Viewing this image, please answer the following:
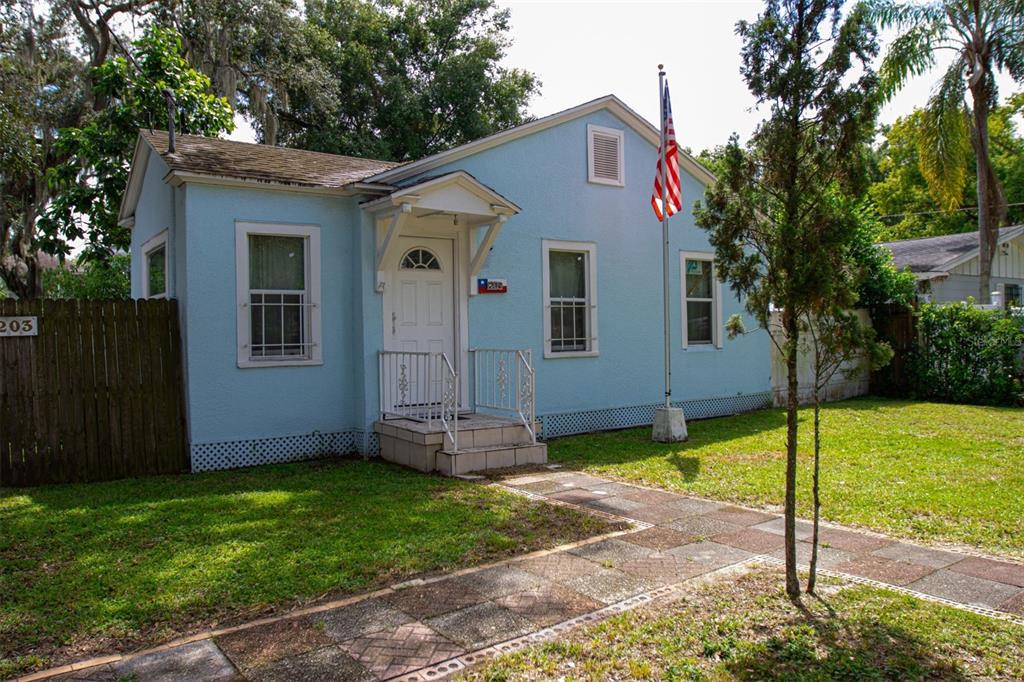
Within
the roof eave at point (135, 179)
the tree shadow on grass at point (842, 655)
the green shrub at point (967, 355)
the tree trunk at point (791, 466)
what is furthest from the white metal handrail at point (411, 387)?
the green shrub at point (967, 355)

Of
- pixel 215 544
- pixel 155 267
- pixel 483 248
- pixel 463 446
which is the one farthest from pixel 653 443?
pixel 155 267

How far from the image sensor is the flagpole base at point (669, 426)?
9.77m

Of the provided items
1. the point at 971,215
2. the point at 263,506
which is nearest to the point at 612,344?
the point at 263,506

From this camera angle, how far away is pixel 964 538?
5234 mm

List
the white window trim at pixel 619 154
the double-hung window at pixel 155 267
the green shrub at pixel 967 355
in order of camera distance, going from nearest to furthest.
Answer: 1. the double-hung window at pixel 155 267
2. the white window trim at pixel 619 154
3. the green shrub at pixel 967 355

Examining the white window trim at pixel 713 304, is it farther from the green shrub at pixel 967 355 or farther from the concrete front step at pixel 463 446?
the green shrub at pixel 967 355

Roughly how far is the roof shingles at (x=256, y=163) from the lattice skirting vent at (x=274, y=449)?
2997 mm

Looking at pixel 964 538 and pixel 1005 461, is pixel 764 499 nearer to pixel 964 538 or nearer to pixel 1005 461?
pixel 964 538

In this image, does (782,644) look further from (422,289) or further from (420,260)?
(420,260)

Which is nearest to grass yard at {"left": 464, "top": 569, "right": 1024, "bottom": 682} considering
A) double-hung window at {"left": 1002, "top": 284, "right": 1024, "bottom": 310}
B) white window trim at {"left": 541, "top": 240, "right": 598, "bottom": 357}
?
white window trim at {"left": 541, "top": 240, "right": 598, "bottom": 357}

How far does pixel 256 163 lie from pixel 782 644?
26.0ft

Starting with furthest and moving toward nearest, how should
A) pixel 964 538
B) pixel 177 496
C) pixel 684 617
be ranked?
1. pixel 177 496
2. pixel 964 538
3. pixel 684 617

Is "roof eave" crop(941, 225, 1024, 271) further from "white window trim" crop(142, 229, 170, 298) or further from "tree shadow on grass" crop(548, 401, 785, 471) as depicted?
"white window trim" crop(142, 229, 170, 298)

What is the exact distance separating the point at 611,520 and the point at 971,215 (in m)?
35.0
